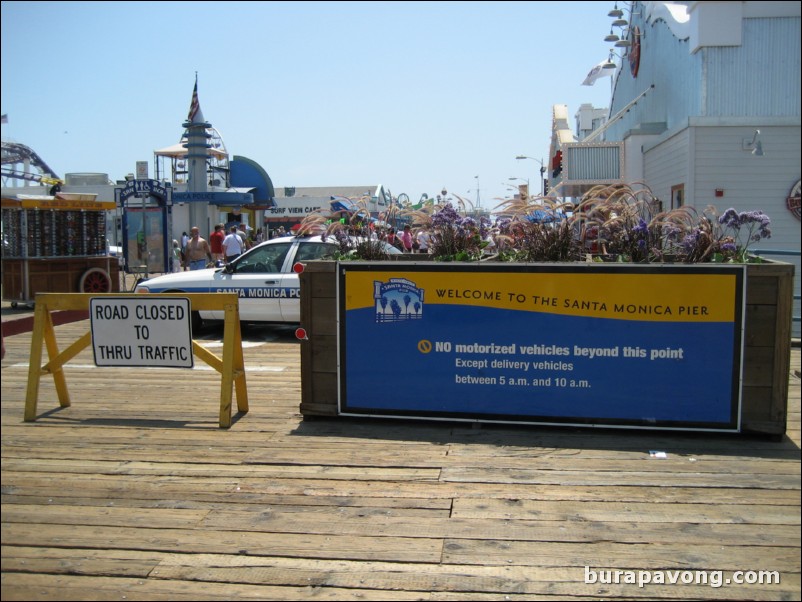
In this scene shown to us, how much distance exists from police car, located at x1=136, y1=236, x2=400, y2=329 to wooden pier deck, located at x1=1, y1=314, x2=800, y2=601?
4.75m

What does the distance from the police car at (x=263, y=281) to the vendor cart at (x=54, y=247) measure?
5404 mm

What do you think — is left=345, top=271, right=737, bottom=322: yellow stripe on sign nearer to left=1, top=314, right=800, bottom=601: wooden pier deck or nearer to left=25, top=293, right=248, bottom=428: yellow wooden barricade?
left=1, top=314, right=800, bottom=601: wooden pier deck

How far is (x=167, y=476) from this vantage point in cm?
546

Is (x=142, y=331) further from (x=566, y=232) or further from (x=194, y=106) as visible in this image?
(x=194, y=106)

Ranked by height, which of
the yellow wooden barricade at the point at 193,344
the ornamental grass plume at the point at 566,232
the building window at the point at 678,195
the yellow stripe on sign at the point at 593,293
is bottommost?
the yellow wooden barricade at the point at 193,344

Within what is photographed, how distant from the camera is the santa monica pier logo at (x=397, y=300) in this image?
6539mm

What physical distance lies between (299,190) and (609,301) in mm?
69580

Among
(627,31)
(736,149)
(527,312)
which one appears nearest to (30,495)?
(527,312)

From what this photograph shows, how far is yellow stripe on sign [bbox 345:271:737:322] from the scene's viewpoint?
6039 millimetres

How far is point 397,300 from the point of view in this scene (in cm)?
659

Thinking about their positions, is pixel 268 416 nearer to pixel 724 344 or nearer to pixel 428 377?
pixel 428 377

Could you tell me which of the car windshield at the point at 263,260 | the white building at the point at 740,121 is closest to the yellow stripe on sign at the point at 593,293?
the car windshield at the point at 263,260

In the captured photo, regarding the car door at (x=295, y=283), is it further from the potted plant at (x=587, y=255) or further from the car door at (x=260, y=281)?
the potted plant at (x=587, y=255)

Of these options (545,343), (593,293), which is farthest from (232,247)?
(593,293)
